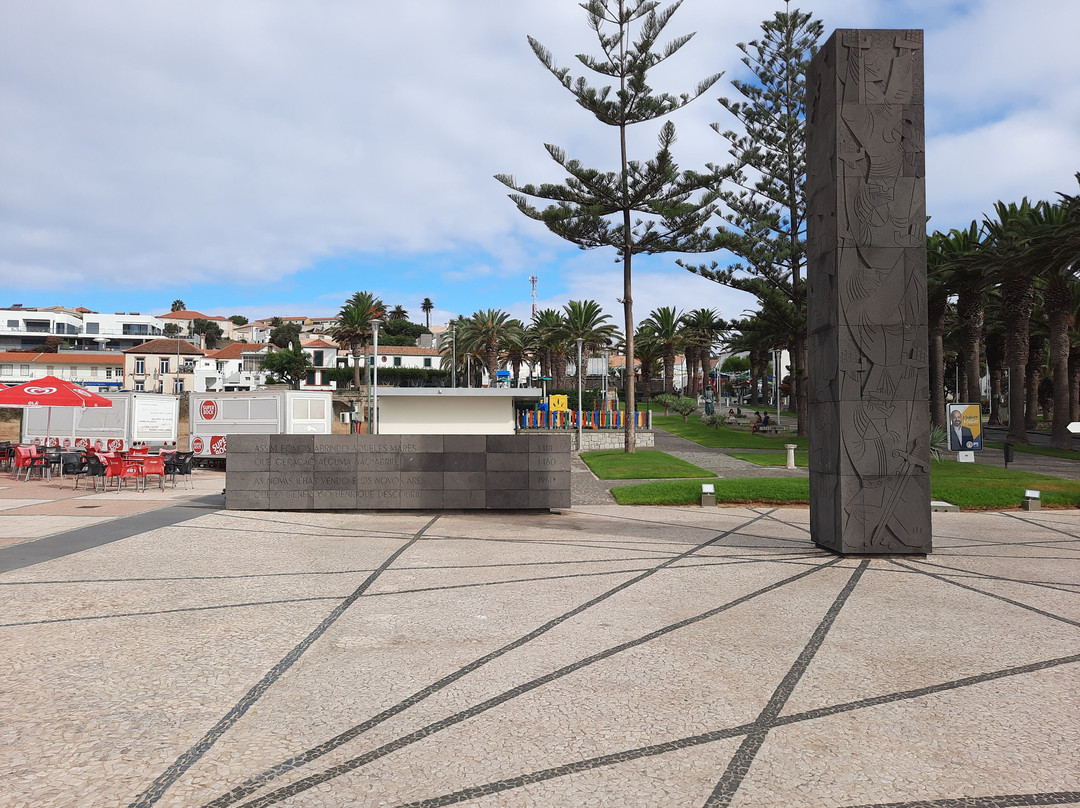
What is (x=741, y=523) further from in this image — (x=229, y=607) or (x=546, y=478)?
(x=229, y=607)

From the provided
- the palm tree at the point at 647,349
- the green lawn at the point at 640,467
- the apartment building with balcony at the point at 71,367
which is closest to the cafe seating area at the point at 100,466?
the green lawn at the point at 640,467

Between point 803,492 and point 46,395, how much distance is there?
17416 millimetres

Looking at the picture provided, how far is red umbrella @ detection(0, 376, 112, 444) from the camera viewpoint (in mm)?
16859

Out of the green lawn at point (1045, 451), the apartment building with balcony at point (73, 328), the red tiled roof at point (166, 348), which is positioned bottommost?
the green lawn at point (1045, 451)

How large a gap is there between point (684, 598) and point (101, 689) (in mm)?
4921

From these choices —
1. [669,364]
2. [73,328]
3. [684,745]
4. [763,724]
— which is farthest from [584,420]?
[73,328]

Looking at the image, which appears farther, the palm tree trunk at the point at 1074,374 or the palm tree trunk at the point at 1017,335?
the palm tree trunk at the point at 1074,374

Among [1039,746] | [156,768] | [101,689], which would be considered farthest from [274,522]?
[1039,746]

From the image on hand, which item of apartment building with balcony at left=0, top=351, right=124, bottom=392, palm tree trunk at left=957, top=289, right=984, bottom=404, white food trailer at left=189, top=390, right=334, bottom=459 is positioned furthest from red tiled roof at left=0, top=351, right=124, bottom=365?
palm tree trunk at left=957, top=289, right=984, bottom=404

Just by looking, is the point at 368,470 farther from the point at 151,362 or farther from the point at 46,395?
the point at 151,362

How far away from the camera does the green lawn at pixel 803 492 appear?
15.5 metres

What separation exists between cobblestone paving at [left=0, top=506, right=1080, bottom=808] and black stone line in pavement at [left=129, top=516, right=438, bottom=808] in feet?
0.05

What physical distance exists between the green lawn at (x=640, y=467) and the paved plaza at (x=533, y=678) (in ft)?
33.4

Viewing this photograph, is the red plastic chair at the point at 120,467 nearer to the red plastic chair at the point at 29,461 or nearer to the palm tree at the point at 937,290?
the red plastic chair at the point at 29,461
